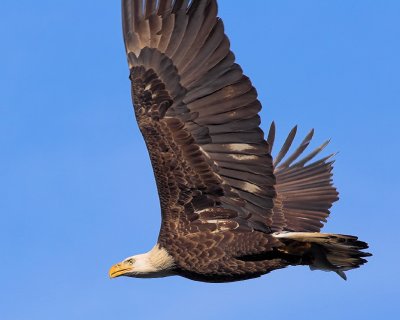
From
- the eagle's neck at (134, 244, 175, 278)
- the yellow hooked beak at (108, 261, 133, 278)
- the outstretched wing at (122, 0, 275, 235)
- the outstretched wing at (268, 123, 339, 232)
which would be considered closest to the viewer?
the eagle's neck at (134, 244, 175, 278)

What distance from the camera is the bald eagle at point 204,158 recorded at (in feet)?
41.9

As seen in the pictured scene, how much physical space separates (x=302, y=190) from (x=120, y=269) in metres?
3.74

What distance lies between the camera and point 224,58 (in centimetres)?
1291

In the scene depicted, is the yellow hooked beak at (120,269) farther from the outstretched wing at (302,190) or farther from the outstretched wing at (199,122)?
the outstretched wing at (302,190)

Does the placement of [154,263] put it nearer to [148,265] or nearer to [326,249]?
[148,265]

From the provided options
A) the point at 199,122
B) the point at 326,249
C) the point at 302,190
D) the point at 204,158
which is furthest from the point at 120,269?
the point at 302,190

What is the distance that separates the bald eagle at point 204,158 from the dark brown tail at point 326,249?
11mm

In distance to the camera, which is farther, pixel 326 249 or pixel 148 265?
pixel 326 249

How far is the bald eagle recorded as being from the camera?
12.8 m

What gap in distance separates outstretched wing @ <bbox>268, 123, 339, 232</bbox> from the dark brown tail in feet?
3.14

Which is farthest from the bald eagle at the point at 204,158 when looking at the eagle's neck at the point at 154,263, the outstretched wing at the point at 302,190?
the outstretched wing at the point at 302,190

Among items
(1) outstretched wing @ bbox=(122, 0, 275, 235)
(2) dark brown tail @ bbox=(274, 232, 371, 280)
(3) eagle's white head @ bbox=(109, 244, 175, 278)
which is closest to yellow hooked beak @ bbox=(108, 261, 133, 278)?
(3) eagle's white head @ bbox=(109, 244, 175, 278)

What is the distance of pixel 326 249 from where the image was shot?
13070 millimetres

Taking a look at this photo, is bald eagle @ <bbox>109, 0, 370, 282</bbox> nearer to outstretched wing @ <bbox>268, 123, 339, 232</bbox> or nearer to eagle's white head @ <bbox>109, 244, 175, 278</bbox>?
eagle's white head @ <bbox>109, 244, 175, 278</bbox>
